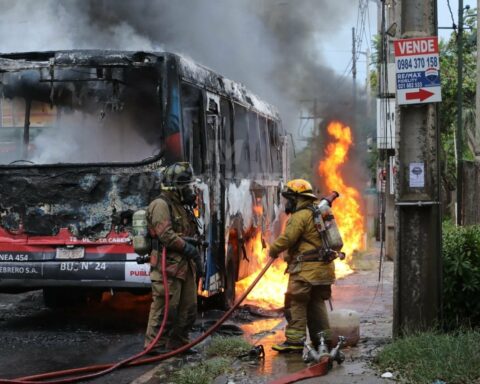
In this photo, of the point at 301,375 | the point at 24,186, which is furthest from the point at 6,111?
the point at 301,375

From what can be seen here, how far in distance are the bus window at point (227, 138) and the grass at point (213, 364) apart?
9.79 ft

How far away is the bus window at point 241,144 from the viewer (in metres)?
10.5

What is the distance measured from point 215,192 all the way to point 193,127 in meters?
1.03

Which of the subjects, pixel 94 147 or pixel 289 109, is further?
pixel 289 109

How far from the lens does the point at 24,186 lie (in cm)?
809

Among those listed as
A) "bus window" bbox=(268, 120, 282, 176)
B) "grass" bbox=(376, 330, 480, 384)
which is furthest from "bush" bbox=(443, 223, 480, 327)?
"bus window" bbox=(268, 120, 282, 176)

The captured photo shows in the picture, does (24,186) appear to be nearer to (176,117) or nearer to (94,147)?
(94,147)

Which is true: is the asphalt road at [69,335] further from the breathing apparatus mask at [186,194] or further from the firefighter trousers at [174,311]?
the breathing apparatus mask at [186,194]

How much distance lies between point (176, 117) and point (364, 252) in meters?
12.9

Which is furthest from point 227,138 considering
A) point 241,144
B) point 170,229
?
point 170,229

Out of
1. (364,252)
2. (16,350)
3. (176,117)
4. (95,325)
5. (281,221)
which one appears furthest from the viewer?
(364,252)

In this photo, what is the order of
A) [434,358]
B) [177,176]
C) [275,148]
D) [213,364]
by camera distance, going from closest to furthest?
[434,358] < [213,364] < [177,176] < [275,148]

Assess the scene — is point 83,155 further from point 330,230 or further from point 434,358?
point 434,358

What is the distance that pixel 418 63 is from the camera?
6.58m
